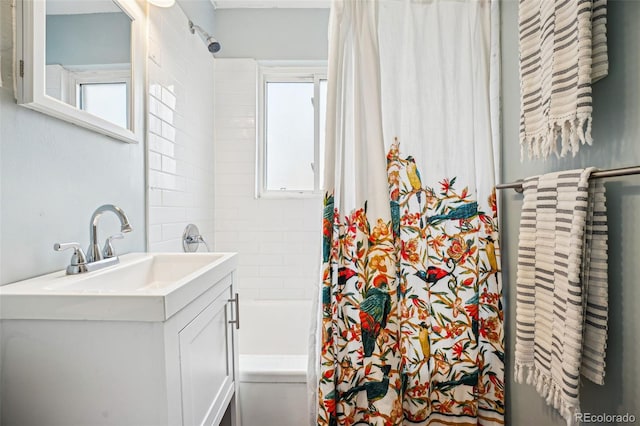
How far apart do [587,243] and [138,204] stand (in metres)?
1.59

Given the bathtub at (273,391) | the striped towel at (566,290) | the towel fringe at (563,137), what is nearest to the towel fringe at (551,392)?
the striped towel at (566,290)

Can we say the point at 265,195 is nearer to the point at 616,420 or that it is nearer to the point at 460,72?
the point at 460,72

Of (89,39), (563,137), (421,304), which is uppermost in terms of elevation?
(89,39)

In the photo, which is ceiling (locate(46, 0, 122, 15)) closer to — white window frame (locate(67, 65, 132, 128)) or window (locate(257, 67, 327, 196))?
white window frame (locate(67, 65, 132, 128))

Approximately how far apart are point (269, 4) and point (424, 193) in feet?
6.73

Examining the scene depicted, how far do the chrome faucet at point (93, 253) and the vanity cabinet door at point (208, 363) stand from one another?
360 millimetres

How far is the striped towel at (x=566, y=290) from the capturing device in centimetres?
79

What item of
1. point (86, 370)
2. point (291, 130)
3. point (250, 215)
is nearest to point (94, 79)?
point (86, 370)

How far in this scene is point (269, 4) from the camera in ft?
8.14

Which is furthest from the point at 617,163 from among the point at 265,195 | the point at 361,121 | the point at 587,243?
the point at 265,195

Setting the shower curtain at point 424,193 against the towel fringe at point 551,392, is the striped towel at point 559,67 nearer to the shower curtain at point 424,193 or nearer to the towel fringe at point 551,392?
the shower curtain at point 424,193

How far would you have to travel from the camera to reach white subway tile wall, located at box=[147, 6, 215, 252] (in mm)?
1581

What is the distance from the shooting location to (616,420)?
0.84 m

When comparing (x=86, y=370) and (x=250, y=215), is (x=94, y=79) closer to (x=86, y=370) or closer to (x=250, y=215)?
(x=86, y=370)
